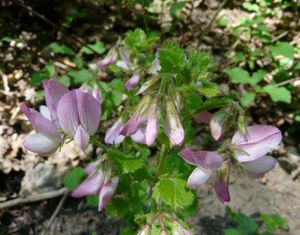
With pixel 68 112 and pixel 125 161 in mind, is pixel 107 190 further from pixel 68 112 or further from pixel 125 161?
pixel 68 112

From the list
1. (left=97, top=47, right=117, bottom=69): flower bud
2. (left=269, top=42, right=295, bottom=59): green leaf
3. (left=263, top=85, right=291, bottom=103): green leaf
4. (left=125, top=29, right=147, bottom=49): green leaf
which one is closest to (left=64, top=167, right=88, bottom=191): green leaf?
(left=97, top=47, right=117, bottom=69): flower bud

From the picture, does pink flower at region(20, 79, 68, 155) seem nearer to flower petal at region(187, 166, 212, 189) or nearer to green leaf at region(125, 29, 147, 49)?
flower petal at region(187, 166, 212, 189)

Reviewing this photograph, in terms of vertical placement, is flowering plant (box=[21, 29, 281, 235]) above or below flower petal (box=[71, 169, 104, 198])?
above

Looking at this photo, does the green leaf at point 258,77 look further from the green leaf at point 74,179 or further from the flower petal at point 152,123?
the flower petal at point 152,123

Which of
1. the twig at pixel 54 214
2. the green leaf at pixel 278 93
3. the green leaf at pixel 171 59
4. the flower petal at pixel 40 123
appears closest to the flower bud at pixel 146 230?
the flower petal at pixel 40 123

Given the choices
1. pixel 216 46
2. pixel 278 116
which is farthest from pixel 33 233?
pixel 216 46

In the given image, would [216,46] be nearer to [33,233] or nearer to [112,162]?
[33,233]
